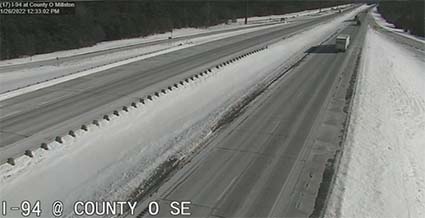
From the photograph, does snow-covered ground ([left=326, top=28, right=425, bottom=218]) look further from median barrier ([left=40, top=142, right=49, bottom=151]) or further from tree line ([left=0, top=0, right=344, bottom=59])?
tree line ([left=0, top=0, right=344, bottom=59])

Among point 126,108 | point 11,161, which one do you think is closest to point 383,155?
point 126,108

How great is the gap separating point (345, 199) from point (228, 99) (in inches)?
437

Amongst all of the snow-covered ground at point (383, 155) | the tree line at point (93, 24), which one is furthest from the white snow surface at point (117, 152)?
the tree line at point (93, 24)

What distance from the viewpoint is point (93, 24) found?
44375 mm

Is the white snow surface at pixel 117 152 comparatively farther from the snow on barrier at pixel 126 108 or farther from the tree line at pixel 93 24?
the tree line at pixel 93 24

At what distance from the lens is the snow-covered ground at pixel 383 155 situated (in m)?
9.87

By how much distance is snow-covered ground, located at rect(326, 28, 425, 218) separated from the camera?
32.4 feet

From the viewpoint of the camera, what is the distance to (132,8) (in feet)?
191

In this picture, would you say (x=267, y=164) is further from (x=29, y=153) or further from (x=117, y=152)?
(x=29, y=153)

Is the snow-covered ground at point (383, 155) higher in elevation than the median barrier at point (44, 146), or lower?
lower

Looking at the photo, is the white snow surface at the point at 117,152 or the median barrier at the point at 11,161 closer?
the white snow surface at the point at 117,152

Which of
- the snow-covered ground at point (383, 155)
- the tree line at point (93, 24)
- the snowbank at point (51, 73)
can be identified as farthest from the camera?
the tree line at point (93, 24)
